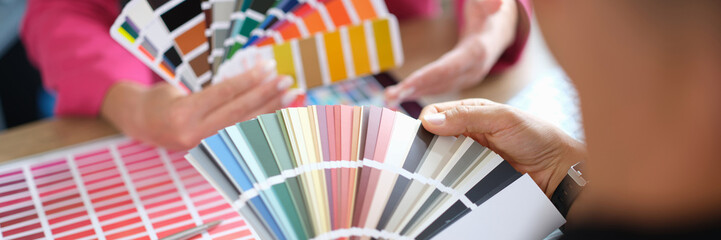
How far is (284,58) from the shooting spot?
100cm

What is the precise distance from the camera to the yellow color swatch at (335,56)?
102cm

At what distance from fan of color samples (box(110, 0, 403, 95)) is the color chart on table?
0.15m

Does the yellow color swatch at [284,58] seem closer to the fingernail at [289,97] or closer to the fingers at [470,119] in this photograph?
the fingernail at [289,97]

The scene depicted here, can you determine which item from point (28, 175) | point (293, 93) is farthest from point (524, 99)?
point (28, 175)

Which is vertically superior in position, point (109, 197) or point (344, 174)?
point (109, 197)

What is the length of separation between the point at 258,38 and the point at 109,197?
1.06 feet

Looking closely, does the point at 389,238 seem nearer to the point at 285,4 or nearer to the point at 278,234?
the point at 278,234

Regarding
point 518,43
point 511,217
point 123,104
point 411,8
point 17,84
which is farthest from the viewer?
point 17,84

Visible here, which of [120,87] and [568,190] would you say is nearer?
[568,190]

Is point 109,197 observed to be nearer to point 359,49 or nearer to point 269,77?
point 269,77

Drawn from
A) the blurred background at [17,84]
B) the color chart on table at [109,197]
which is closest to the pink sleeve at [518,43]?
the color chart on table at [109,197]

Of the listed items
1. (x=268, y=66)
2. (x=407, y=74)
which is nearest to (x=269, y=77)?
(x=268, y=66)

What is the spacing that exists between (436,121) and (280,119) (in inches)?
7.0

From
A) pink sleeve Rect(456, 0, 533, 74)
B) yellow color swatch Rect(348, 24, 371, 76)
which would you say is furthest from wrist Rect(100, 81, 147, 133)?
pink sleeve Rect(456, 0, 533, 74)
